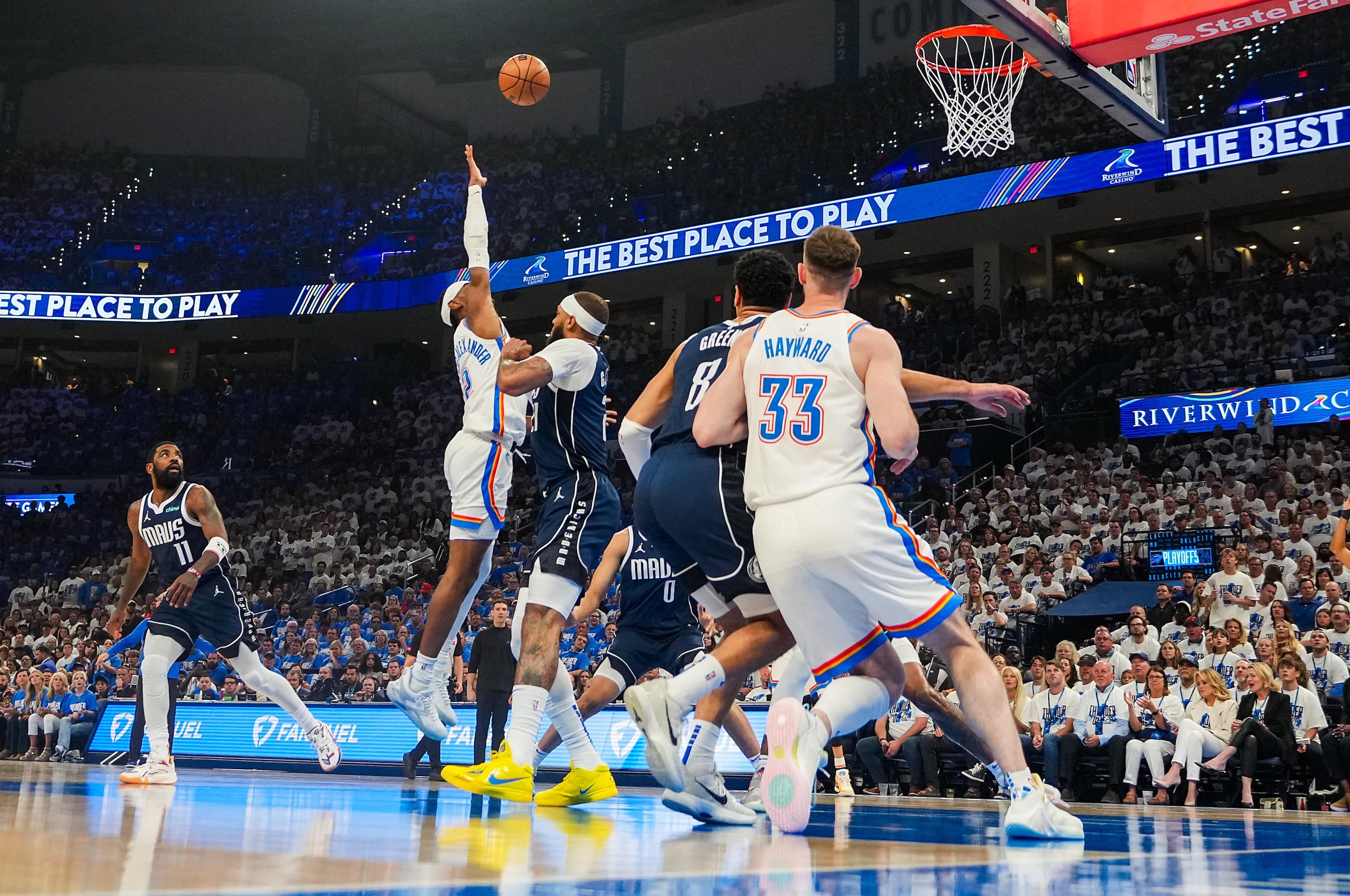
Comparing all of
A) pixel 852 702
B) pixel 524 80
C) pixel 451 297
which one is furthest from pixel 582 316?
pixel 524 80

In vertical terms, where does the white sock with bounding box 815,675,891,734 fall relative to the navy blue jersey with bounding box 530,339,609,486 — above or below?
below

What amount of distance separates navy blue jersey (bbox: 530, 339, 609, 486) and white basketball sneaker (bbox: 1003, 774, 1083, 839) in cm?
252

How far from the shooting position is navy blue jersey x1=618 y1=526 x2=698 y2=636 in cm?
616

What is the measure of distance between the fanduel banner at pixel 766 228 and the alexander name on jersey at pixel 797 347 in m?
15.7

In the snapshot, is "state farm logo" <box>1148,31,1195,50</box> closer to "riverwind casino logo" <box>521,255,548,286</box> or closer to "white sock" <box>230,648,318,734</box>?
"white sock" <box>230,648,318,734</box>

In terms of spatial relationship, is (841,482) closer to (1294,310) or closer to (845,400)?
(845,400)

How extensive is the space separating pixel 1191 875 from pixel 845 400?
5.69 feet

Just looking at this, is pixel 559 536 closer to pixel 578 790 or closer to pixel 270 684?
pixel 578 790

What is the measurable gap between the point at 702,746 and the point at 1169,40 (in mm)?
5527

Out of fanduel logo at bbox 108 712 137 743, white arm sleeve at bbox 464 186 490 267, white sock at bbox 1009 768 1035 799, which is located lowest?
fanduel logo at bbox 108 712 137 743

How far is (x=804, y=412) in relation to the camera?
3908 mm

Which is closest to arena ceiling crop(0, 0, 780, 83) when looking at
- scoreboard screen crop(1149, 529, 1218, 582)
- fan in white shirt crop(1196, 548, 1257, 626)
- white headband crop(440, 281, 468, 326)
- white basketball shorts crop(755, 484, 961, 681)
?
scoreboard screen crop(1149, 529, 1218, 582)

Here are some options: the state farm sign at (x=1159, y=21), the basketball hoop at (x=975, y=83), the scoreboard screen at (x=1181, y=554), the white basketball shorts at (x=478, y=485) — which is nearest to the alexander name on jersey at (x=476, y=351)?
the white basketball shorts at (x=478, y=485)

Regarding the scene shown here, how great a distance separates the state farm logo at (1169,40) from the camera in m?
7.35
